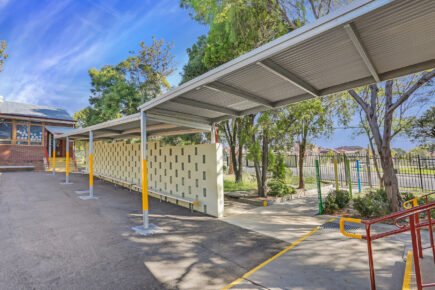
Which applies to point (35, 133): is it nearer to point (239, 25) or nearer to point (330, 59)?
point (239, 25)

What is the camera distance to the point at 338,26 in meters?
2.55

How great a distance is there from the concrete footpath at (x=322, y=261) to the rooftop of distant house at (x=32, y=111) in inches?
927

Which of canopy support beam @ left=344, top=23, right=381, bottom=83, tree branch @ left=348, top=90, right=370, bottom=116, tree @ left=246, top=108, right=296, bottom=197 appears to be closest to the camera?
canopy support beam @ left=344, top=23, right=381, bottom=83

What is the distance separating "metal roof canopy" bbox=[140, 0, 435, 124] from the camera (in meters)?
2.52

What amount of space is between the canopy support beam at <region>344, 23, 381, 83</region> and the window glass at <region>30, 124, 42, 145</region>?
26227 mm

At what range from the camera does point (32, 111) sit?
21969 mm

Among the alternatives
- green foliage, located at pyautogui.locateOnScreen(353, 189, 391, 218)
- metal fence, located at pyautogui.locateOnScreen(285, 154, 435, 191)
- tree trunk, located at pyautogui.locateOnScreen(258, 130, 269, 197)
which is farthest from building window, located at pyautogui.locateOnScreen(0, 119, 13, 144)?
green foliage, located at pyautogui.locateOnScreen(353, 189, 391, 218)

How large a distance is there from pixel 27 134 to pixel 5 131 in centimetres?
152

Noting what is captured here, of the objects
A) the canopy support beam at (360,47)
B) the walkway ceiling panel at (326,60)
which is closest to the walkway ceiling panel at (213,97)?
the walkway ceiling panel at (326,60)

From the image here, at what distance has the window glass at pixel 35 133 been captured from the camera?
68.9 feet

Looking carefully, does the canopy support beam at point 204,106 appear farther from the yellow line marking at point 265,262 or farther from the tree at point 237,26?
the yellow line marking at point 265,262

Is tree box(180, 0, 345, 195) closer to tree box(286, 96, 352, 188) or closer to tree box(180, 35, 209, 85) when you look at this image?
tree box(286, 96, 352, 188)

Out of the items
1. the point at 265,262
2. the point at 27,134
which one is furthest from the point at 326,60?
the point at 27,134

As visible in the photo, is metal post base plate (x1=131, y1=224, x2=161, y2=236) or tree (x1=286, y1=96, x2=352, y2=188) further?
tree (x1=286, y1=96, x2=352, y2=188)
